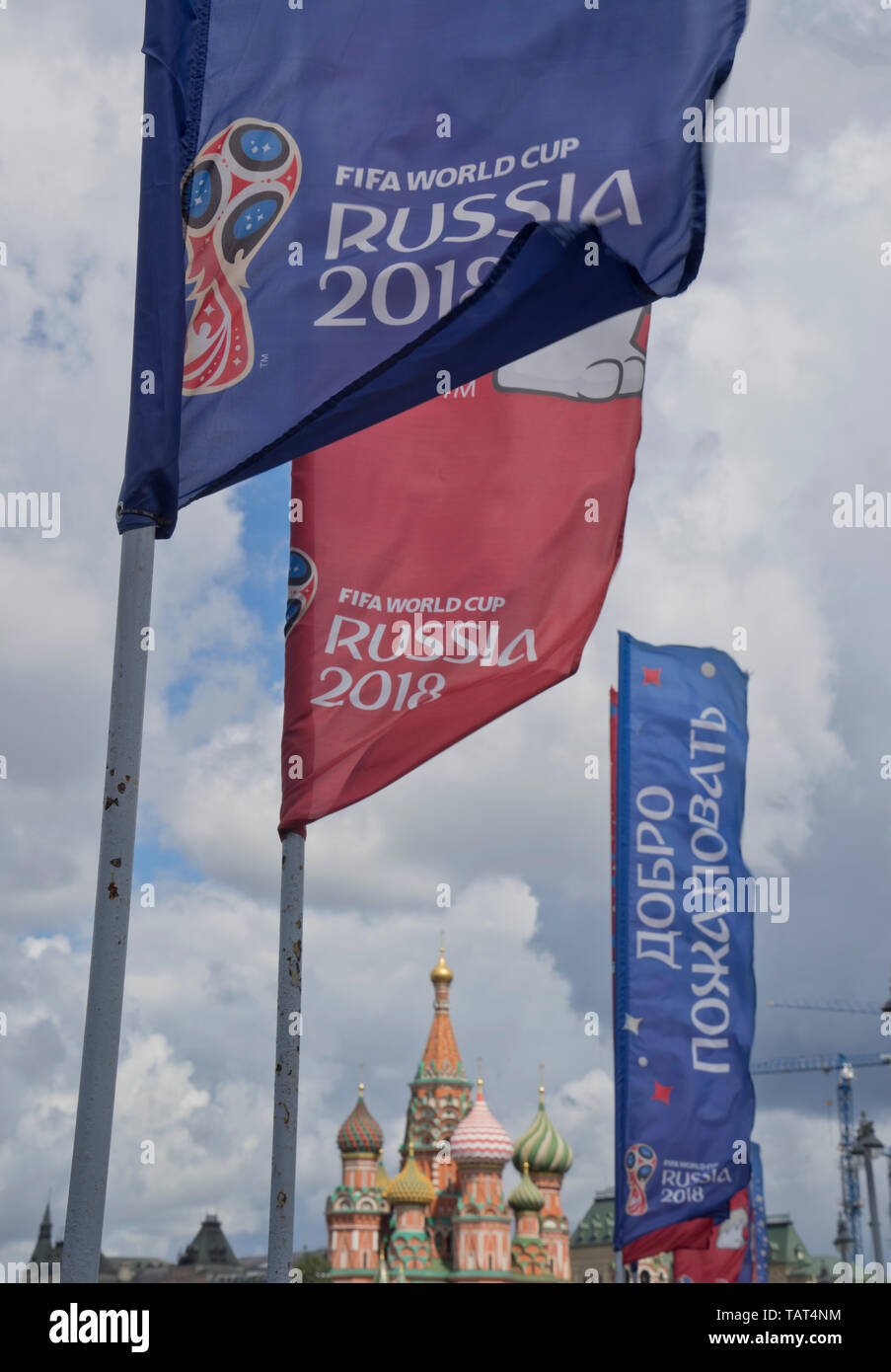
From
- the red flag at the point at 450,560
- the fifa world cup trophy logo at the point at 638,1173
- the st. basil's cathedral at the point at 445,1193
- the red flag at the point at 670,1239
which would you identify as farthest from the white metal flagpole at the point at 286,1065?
the st. basil's cathedral at the point at 445,1193

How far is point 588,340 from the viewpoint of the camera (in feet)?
36.1

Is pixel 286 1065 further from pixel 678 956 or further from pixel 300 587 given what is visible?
pixel 678 956

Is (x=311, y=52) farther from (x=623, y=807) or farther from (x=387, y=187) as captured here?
(x=623, y=807)

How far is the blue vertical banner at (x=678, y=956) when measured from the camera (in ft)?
58.9

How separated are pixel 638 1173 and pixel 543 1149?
100m

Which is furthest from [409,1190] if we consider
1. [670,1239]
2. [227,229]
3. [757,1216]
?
[227,229]

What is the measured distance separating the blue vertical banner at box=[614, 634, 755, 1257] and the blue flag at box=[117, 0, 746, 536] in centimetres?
1214

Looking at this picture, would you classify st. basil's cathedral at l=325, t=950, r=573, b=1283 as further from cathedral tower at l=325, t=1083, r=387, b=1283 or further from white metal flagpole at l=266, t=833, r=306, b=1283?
white metal flagpole at l=266, t=833, r=306, b=1283

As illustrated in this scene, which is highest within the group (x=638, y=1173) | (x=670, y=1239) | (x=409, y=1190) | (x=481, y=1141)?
(x=481, y=1141)

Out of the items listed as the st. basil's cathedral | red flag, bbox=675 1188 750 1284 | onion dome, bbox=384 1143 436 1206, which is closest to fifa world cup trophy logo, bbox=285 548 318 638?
red flag, bbox=675 1188 750 1284

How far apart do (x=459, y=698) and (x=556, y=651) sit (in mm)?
715

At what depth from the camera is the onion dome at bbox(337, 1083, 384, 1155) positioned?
11319 cm

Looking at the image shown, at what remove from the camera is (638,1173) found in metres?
17.8

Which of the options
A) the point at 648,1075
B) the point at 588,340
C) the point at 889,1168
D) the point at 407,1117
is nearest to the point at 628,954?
the point at 648,1075
